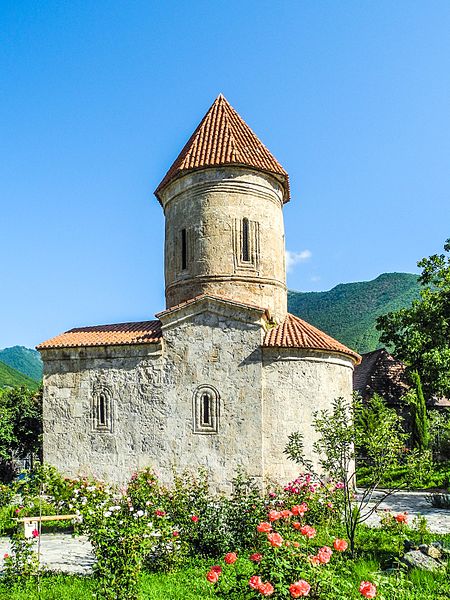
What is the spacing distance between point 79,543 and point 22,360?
107089 mm

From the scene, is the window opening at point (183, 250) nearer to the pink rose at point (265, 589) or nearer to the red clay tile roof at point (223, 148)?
the red clay tile roof at point (223, 148)

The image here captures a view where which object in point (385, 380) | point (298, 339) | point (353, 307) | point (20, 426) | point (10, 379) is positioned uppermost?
point (353, 307)

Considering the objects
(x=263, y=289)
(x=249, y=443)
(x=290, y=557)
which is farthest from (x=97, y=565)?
(x=263, y=289)

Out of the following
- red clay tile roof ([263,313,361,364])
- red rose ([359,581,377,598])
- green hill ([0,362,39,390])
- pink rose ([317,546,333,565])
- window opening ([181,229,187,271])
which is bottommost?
red rose ([359,581,377,598])

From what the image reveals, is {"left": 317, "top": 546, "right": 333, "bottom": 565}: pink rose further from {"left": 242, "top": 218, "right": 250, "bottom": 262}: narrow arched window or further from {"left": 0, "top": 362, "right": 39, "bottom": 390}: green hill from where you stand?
{"left": 0, "top": 362, "right": 39, "bottom": 390}: green hill

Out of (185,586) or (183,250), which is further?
(183,250)

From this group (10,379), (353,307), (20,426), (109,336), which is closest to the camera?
(109,336)

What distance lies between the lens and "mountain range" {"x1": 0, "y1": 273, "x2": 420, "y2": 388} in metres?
55.6

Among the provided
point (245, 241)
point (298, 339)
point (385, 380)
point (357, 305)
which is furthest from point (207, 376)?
point (357, 305)

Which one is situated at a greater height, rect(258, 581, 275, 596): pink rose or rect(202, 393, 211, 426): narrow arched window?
rect(202, 393, 211, 426): narrow arched window

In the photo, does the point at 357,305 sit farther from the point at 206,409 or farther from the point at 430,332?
the point at 206,409

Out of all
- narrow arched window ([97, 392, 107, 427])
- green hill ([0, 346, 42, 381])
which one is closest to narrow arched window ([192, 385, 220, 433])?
narrow arched window ([97, 392, 107, 427])

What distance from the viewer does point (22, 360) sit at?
107m

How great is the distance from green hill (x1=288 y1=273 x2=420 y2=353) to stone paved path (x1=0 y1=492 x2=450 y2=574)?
4167cm
